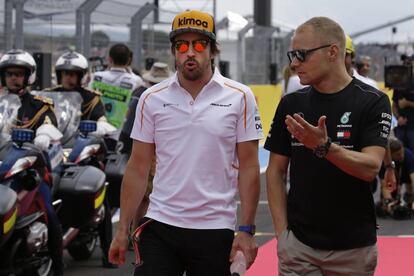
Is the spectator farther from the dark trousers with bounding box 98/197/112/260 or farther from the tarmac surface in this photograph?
the dark trousers with bounding box 98/197/112/260

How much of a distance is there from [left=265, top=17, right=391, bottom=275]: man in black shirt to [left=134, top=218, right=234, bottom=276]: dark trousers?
0.93 ft

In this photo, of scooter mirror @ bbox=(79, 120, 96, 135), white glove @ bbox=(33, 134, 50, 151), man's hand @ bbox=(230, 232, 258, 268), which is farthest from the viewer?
scooter mirror @ bbox=(79, 120, 96, 135)

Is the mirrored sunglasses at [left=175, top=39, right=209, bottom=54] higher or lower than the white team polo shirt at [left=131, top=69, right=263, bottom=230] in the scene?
higher

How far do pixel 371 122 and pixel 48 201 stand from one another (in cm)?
400

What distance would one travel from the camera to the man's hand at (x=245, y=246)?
5.38 m

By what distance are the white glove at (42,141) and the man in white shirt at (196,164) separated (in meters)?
3.03

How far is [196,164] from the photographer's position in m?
5.48

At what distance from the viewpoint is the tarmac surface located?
386 inches

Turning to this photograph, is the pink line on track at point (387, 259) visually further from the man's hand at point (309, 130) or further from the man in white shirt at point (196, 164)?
the man's hand at point (309, 130)

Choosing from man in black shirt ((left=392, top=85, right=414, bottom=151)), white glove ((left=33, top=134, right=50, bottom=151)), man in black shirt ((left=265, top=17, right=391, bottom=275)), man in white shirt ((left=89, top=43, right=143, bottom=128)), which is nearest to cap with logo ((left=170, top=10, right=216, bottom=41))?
man in black shirt ((left=265, top=17, right=391, bottom=275))

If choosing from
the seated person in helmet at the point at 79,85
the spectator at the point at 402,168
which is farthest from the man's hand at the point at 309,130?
the spectator at the point at 402,168

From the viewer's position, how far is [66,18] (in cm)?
1770

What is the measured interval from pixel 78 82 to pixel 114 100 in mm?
2057

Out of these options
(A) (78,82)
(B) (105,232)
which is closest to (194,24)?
(B) (105,232)
